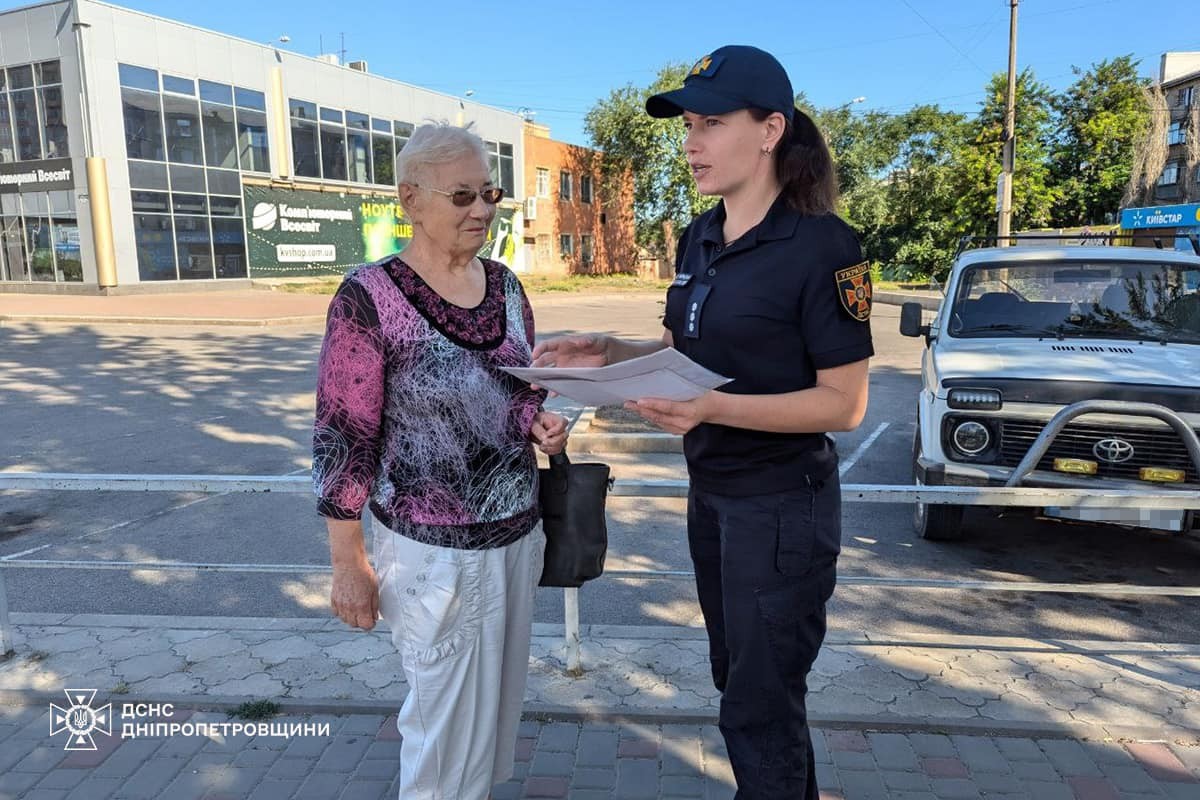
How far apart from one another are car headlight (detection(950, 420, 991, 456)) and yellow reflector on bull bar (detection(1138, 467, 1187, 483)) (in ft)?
2.48

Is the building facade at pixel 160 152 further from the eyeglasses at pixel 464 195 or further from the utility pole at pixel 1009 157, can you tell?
the eyeglasses at pixel 464 195

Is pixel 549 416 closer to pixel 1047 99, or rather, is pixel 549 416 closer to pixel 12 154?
pixel 12 154

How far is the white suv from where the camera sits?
426 cm

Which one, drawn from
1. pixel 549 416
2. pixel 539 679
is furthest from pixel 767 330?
pixel 539 679

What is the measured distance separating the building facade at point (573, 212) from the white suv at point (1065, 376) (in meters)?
36.9

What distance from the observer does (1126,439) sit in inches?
171

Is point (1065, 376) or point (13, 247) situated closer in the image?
point (1065, 376)

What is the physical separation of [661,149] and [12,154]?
28.8 m

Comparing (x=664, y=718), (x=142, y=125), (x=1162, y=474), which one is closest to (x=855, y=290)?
(x=664, y=718)

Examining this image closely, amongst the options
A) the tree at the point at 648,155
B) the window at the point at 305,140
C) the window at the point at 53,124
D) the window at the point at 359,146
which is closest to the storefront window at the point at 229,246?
the window at the point at 305,140

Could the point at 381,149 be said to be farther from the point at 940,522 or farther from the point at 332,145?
the point at 940,522

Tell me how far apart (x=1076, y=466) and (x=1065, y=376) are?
505 millimetres

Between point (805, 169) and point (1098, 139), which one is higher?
point (1098, 139)

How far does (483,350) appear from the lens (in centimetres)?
207
